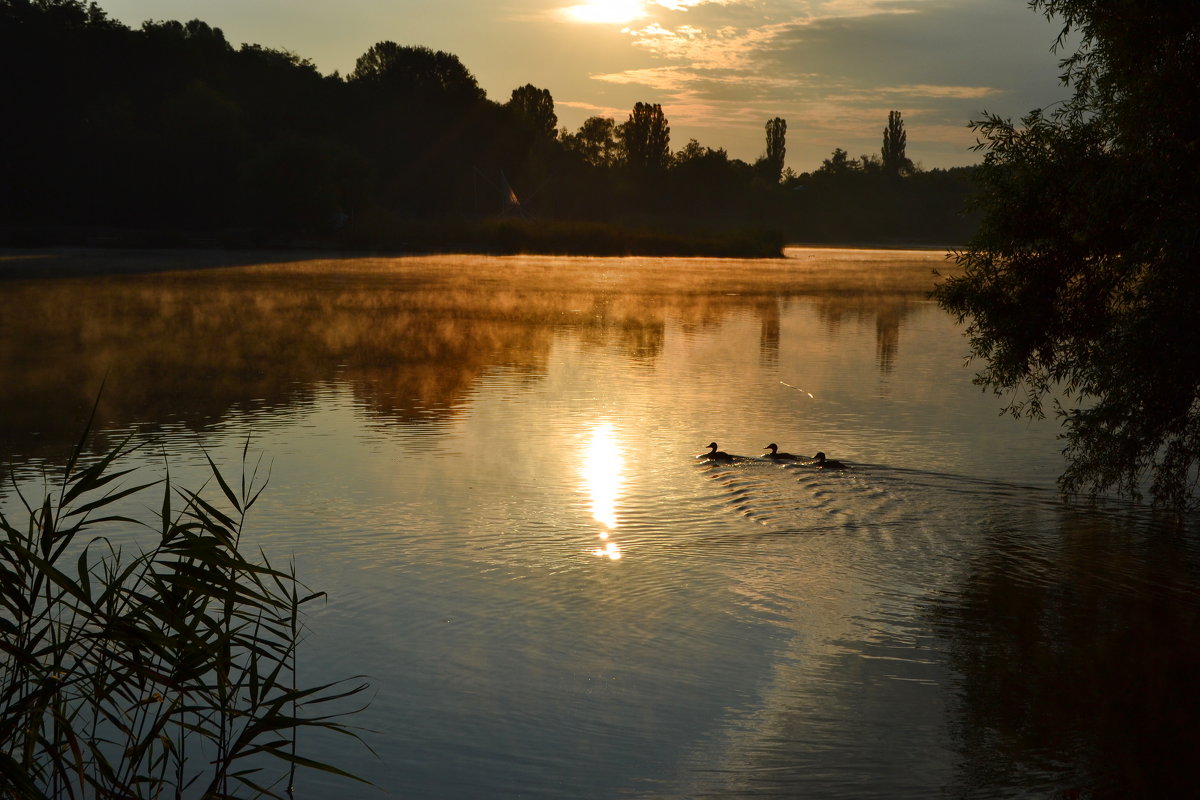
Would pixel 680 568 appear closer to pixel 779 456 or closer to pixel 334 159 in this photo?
pixel 779 456

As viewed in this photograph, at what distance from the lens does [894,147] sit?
611ft

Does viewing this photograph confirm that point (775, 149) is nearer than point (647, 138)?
No

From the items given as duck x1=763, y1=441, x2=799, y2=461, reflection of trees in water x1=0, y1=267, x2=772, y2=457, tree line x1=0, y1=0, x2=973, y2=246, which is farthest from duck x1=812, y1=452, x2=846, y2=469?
tree line x1=0, y1=0, x2=973, y2=246

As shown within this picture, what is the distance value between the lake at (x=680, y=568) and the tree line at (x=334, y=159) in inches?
1528

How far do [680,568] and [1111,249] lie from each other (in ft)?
23.8

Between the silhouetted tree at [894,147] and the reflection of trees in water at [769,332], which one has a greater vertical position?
the silhouetted tree at [894,147]

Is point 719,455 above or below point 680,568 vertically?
above

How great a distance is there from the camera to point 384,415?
1995 cm

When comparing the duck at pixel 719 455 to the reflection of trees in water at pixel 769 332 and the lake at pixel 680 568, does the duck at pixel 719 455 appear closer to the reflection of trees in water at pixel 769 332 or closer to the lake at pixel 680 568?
the lake at pixel 680 568

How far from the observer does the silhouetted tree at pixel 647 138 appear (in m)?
154

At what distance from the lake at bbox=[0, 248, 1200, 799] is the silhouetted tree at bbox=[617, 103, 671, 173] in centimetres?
12969

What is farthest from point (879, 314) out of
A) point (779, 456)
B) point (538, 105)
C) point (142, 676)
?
point (538, 105)

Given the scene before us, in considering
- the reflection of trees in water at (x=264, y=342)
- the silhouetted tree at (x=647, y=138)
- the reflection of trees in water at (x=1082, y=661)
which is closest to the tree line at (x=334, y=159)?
the silhouetted tree at (x=647, y=138)

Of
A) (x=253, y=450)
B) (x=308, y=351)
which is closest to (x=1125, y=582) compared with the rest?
(x=253, y=450)
